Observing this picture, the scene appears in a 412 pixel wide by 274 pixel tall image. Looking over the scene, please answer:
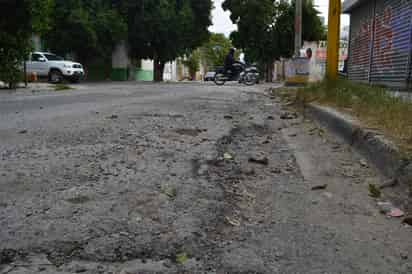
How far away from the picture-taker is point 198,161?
2814 millimetres

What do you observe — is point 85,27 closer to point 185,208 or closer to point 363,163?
point 363,163

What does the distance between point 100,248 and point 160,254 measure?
0.74ft

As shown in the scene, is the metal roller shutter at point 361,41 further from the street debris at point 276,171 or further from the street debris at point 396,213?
the street debris at point 396,213

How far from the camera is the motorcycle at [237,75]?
60.6 feet

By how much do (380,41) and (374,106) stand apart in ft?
24.1

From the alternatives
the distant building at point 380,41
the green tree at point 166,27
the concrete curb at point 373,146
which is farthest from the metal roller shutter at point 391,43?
the green tree at point 166,27

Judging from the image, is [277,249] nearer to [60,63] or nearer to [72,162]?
[72,162]

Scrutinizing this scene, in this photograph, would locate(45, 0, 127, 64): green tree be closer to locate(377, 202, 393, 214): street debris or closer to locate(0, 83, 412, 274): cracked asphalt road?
locate(0, 83, 412, 274): cracked asphalt road

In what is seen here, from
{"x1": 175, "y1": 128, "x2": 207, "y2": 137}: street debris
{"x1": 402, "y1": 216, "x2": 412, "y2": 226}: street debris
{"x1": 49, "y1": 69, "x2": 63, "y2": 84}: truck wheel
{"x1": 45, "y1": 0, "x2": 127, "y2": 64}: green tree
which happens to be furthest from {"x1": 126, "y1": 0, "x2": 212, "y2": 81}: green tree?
{"x1": 402, "y1": 216, "x2": 412, "y2": 226}: street debris

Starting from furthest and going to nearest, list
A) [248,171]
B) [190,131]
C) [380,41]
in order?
[380,41] → [190,131] → [248,171]

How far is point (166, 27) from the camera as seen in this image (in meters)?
28.3

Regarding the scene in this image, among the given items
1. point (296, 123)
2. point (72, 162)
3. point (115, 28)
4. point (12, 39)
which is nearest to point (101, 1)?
point (115, 28)

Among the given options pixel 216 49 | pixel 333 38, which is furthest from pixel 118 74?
pixel 216 49

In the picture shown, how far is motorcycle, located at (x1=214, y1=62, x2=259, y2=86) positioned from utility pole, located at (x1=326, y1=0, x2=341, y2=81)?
39.9ft
